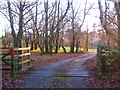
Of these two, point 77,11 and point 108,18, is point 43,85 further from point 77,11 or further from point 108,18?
point 77,11

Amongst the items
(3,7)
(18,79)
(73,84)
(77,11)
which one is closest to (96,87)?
(73,84)

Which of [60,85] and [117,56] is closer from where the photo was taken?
[60,85]

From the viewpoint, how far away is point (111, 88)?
17.4ft

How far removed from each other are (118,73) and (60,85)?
129 inches

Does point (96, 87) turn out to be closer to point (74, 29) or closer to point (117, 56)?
point (117, 56)

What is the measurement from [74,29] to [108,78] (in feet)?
81.0

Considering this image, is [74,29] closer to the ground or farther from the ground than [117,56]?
farther from the ground

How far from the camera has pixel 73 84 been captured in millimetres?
5695

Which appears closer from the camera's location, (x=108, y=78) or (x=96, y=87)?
(x=96, y=87)

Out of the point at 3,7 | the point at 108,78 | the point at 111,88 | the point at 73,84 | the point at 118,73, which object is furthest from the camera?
the point at 3,7

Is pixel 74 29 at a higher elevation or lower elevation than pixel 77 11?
lower

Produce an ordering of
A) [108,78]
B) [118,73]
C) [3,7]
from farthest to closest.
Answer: [3,7], [118,73], [108,78]

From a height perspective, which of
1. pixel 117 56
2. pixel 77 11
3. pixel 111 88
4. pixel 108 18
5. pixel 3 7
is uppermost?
pixel 77 11

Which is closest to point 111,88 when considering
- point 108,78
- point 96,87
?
point 96,87
